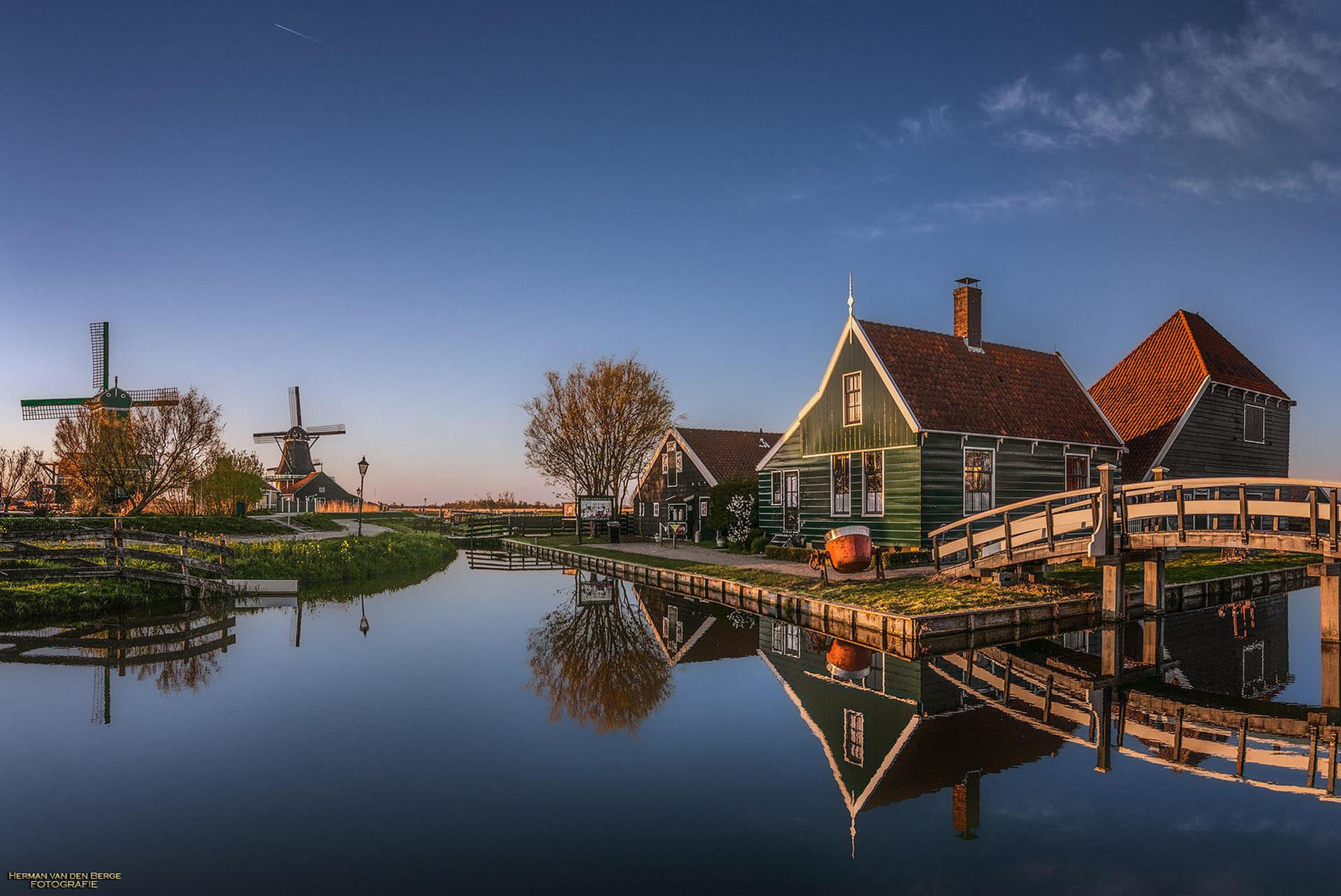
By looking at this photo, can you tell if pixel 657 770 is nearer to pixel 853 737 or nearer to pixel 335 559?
pixel 853 737

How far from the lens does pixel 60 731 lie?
955 centimetres

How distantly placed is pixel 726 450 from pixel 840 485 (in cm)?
1498

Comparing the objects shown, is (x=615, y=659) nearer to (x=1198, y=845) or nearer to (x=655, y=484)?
(x=1198, y=845)

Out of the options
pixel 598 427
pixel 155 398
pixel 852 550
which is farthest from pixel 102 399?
pixel 852 550

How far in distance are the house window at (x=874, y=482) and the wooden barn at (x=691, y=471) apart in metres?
12.9

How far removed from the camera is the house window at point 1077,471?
2618 cm

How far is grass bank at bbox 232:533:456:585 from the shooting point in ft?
80.6

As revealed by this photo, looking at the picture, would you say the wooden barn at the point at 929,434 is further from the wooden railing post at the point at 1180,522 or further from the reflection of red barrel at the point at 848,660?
the reflection of red barrel at the point at 848,660

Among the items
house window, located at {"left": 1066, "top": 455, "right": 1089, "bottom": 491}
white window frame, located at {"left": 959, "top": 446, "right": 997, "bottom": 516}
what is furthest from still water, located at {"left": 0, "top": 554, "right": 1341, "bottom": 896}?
house window, located at {"left": 1066, "top": 455, "right": 1089, "bottom": 491}

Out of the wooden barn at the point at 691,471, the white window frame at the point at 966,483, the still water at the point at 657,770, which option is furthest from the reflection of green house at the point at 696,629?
the wooden barn at the point at 691,471

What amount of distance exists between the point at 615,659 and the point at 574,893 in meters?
8.36

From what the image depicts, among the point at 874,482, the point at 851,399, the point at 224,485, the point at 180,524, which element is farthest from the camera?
the point at 224,485

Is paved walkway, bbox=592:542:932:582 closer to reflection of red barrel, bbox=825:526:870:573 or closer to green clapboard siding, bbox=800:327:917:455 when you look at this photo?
reflection of red barrel, bbox=825:526:870:573

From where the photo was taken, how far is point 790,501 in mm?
28562
